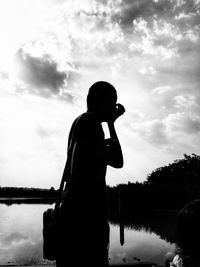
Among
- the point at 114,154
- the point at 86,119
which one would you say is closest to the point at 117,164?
the point at 114,154

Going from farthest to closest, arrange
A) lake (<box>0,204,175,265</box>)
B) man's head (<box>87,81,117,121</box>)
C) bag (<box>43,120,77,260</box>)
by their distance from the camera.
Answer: lake (<box>0,204,175,265</box>) < man's head (<box>87,81,117,121</box>) < bag (<box>43,120,77,260</box>)

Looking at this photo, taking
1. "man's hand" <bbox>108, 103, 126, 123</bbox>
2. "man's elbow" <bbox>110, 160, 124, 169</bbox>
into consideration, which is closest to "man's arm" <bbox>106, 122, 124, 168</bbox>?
"man's elbow" <bbox>110, 160, 124, 169</bbox>

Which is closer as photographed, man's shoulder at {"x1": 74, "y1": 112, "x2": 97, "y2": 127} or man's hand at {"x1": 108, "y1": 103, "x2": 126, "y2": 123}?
man's shoulder at {"x1": 74, "y1": 112, "x2": 97, "y2": 127}

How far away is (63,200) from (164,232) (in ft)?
45.8

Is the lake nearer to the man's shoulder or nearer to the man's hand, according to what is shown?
the man's hand

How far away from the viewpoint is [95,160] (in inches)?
83.0

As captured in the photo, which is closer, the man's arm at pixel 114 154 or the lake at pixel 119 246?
the man's arm at pixel 114 154

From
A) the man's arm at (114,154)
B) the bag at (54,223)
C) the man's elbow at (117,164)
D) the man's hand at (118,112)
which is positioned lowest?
the bag at (54,223)

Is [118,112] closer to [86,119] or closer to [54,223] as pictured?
[86,119]

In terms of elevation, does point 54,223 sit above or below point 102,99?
below

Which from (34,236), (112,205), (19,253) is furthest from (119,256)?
(112,205)

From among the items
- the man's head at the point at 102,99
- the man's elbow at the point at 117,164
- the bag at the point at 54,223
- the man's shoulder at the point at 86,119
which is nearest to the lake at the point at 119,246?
the bag at the point at 54,223

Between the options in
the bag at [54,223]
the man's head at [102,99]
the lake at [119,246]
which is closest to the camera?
the bag at [54,223]

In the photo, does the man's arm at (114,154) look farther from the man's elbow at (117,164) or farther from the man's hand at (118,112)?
the man's hand at (118,112)
